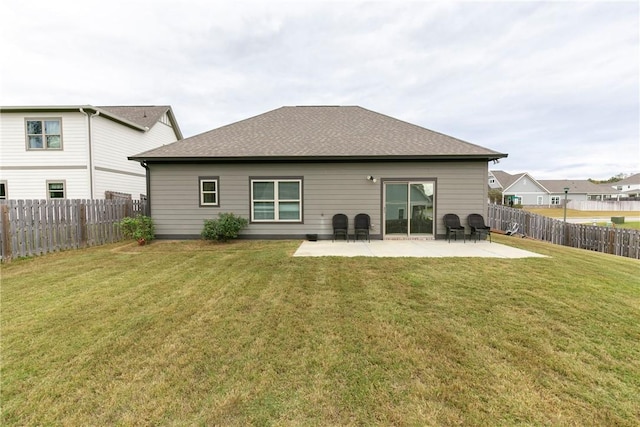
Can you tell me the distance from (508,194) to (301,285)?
170 ft

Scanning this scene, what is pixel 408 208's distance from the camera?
31.4ft

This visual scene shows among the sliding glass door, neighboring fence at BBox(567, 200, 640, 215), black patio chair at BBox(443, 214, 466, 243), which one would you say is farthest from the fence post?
neighboring fence at BBox(567, 200, 640, 215)

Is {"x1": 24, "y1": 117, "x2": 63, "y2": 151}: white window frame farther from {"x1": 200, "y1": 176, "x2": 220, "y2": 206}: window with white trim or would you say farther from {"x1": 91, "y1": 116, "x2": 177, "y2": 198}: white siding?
{"x1": 200, "y1": 176, "x2": 220, "y2": 206}: window with white trim

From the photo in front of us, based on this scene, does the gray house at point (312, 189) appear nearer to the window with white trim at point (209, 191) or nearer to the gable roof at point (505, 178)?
the window with white trim at point (209, 191)

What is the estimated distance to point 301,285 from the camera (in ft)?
15.4

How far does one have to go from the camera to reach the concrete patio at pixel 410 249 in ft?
23.2

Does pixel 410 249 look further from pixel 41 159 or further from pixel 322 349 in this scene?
pixel 41 159

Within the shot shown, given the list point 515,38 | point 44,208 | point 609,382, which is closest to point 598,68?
point 515,38

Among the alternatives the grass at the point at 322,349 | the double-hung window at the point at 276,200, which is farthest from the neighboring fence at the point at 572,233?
the double-hung window at the point at 276,200

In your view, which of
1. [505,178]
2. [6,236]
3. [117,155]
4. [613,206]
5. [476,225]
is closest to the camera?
[6,236]

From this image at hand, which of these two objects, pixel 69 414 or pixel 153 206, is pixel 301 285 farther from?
pixel 153 206

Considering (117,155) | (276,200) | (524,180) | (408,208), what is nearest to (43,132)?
(117,155)

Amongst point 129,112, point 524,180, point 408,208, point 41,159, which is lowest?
point 408,208

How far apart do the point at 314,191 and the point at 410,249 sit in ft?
12.2
